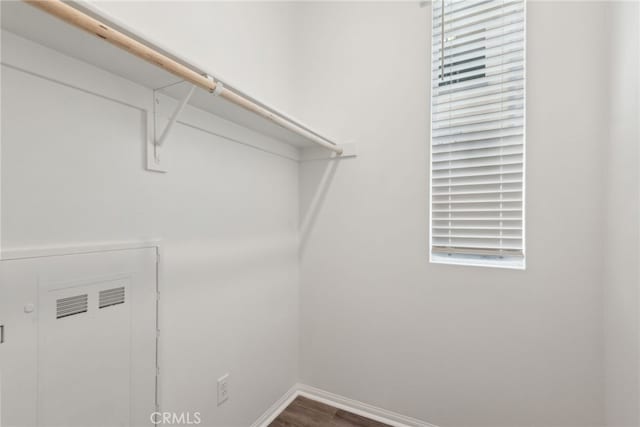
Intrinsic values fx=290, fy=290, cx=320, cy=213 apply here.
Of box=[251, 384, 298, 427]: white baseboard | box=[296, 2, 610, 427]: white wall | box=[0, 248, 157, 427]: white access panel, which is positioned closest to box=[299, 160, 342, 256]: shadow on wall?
box=[296, 2, 610, 427]: white wall

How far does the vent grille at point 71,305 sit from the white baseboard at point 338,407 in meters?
1.10

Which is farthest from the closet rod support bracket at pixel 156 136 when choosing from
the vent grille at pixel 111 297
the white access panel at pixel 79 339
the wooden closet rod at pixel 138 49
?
the vent grille at pixel 111 297

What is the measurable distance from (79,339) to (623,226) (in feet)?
5.85

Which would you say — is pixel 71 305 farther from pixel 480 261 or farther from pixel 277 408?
pixel 480 261

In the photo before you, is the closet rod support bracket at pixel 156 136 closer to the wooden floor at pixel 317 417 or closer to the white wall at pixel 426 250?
the white wall at pixel 426 250

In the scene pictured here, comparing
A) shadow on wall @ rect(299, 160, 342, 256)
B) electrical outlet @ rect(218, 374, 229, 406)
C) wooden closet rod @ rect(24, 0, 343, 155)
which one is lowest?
electrical outlet @ rect(218, 374, 229, 406)

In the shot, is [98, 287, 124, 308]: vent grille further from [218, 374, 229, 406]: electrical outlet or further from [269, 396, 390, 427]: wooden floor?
[269, 396, 390, 427]: wooden floor

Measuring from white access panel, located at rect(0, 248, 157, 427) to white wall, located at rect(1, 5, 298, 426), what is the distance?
0.07m

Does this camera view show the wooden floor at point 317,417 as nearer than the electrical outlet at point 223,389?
No

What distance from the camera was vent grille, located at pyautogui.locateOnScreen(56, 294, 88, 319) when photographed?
79 centimetres

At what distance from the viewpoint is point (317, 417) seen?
162 cm

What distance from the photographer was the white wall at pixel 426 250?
48.1 inches

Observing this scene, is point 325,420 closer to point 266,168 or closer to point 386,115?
point 266,168

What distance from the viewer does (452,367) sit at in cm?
146
